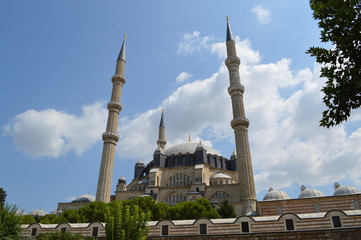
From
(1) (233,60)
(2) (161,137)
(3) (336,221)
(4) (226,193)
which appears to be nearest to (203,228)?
(3) (336,221)

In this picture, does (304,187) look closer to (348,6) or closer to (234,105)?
(234,105)

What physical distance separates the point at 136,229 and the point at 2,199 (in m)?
29.6

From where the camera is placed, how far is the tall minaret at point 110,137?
31.2m

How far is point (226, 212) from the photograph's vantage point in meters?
24.5

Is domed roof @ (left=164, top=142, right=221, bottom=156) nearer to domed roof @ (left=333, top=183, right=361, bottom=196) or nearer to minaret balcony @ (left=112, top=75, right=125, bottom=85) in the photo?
minaret balcony @ (left=112, top=75, right=125, bottom=85)

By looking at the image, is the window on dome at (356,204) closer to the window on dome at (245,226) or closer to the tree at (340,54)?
the window on dome at (245,226)

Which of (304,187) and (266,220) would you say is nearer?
(266,220)

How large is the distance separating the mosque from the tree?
8.98 metres

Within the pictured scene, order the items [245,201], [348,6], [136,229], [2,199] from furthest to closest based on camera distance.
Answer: [2,199], [245,201], [136,229], [348,6]

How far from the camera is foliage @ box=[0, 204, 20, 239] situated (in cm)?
1351

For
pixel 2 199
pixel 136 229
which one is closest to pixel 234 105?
pixel 136 229

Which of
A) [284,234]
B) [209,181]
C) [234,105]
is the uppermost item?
Answer: [234,105]

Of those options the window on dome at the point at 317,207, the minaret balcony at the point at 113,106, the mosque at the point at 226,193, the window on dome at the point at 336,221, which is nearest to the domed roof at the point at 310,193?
the mosque at the point at 226,193

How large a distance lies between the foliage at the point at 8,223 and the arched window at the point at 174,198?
21.5 m
